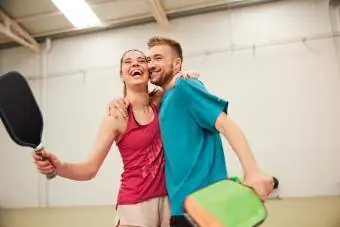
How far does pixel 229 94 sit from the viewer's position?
5.13 m

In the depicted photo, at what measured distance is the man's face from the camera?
1.99m

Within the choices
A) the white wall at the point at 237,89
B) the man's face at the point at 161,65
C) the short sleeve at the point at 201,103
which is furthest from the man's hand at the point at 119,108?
the white wall at the point at 237,89

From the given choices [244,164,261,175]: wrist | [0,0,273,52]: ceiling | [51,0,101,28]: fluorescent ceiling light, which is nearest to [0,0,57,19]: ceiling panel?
[0,0,273,52]: ceiling

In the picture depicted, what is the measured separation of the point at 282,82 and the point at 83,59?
3118 mm

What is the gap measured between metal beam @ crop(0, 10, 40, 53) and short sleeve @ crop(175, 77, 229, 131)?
4.50 meters

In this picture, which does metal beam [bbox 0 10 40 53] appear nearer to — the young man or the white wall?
the white wall

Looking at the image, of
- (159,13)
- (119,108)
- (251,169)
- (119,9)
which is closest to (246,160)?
(251,169)

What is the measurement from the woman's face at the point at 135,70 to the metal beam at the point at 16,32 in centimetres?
393

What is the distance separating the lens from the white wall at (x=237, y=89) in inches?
187

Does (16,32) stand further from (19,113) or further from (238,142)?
(238,142)

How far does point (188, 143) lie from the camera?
1599mm

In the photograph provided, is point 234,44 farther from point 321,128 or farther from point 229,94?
point 321,128

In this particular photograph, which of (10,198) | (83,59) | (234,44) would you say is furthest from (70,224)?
(234,44)

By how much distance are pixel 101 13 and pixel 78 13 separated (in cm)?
34
